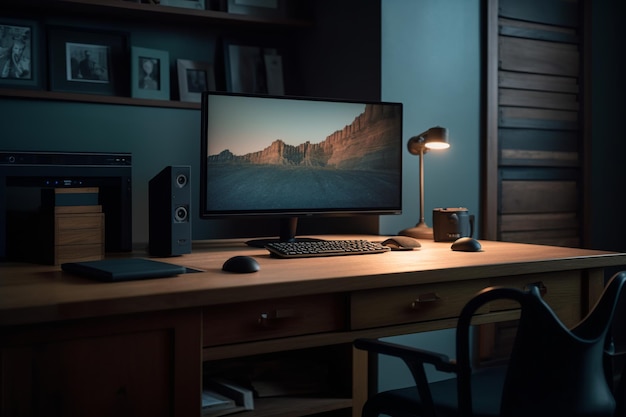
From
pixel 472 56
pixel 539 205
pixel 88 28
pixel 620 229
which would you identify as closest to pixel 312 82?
pixel 472 56

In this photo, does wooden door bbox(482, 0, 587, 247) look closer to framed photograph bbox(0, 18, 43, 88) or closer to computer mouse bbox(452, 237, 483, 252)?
computer mouse bbox(452, 237, 483, 252)

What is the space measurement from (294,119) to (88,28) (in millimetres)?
925

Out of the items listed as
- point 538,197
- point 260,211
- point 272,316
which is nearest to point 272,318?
point 272,316

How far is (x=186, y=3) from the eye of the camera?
2602 mm

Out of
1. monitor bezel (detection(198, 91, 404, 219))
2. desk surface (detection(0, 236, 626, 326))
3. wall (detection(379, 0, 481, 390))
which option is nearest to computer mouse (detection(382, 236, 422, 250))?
desk surface (detection(0, 236, 626, 326))

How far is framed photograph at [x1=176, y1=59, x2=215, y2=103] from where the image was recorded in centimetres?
264

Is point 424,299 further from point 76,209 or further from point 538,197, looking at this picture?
point 538,197

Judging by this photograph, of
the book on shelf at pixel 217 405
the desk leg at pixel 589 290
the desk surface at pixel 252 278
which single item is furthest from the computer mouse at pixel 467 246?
the book on shelf at pixel 217 405

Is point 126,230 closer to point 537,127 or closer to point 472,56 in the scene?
point 472,56

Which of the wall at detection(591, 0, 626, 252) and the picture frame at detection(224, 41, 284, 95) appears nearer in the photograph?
the picture frame at detection(224, 41, 284, 95)

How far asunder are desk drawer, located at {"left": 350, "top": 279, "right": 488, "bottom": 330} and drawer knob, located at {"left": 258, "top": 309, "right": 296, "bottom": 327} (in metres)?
0.16

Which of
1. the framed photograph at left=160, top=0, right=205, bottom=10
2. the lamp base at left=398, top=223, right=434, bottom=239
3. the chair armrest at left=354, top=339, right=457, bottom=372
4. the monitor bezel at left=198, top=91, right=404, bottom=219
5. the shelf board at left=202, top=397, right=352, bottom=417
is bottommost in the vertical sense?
the shelf board at left=202, top=397, right=352, bottom=417

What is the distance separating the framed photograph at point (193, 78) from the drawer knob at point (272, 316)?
4.57 ft

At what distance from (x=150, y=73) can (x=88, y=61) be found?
229 mm
